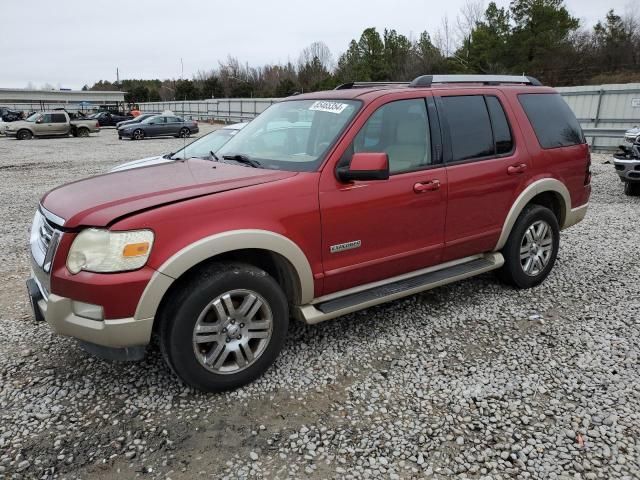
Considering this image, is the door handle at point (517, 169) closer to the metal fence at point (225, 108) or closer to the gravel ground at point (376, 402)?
the gravel ground at point (376, 402)

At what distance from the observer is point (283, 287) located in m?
3.54

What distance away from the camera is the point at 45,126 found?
92.8 feet

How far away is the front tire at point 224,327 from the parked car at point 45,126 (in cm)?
2983

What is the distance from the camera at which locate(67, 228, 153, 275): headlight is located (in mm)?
2789

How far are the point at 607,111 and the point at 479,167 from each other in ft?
51.3

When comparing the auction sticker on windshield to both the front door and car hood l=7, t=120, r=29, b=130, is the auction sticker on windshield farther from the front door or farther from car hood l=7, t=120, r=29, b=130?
car hood l=7, t=120, r=29, b=130

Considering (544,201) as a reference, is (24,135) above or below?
below

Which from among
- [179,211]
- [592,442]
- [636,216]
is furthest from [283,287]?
[636,216]

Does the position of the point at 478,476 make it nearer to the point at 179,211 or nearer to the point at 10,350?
the point at 179,211

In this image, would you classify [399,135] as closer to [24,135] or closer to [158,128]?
[158,128]

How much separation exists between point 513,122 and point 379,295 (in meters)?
2.11

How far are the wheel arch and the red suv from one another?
2 cm

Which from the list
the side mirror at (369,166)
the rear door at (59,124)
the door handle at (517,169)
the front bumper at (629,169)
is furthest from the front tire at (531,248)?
the rear door at (59,124)

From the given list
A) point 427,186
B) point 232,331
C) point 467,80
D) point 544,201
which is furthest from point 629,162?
Result: point 232,331
